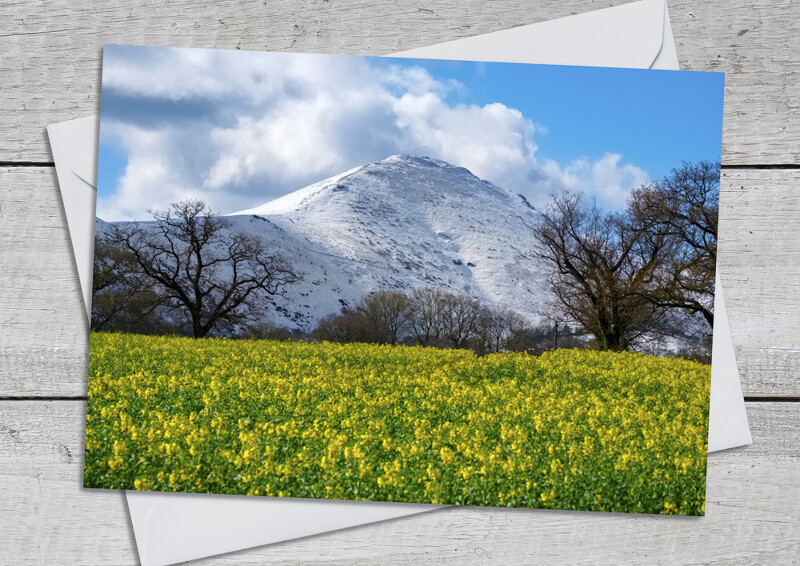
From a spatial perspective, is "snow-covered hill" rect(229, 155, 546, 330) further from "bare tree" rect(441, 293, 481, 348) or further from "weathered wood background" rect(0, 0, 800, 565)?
"weathered wood background" rect(0, 0, 800, 565)

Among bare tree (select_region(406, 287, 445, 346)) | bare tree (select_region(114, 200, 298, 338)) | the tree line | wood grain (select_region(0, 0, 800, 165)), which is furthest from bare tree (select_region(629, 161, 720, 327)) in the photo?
bare tree (select_region(114, 200, 298, 338))

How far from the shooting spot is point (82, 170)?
9.12ft

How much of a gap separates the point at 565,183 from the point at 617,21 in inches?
28.3

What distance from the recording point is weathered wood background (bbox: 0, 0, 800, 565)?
278cm

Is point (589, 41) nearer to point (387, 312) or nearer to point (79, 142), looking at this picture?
point (387, 312)

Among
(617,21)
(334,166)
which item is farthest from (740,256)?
(334,166)

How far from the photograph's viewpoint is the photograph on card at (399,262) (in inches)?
106

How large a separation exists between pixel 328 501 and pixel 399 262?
987 mm

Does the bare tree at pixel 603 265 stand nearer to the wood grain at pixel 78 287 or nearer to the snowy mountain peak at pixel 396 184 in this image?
the snowy mountain peak at pixel 396 184

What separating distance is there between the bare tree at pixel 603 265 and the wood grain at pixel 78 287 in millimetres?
352

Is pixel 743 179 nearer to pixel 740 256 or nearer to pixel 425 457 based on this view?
pixel 740 256

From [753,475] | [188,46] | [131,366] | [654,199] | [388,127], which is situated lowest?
[753,475]

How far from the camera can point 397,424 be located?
2807 mm

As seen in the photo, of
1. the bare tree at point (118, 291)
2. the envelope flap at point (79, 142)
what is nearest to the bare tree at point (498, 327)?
the bare tree at point (118, 291)
